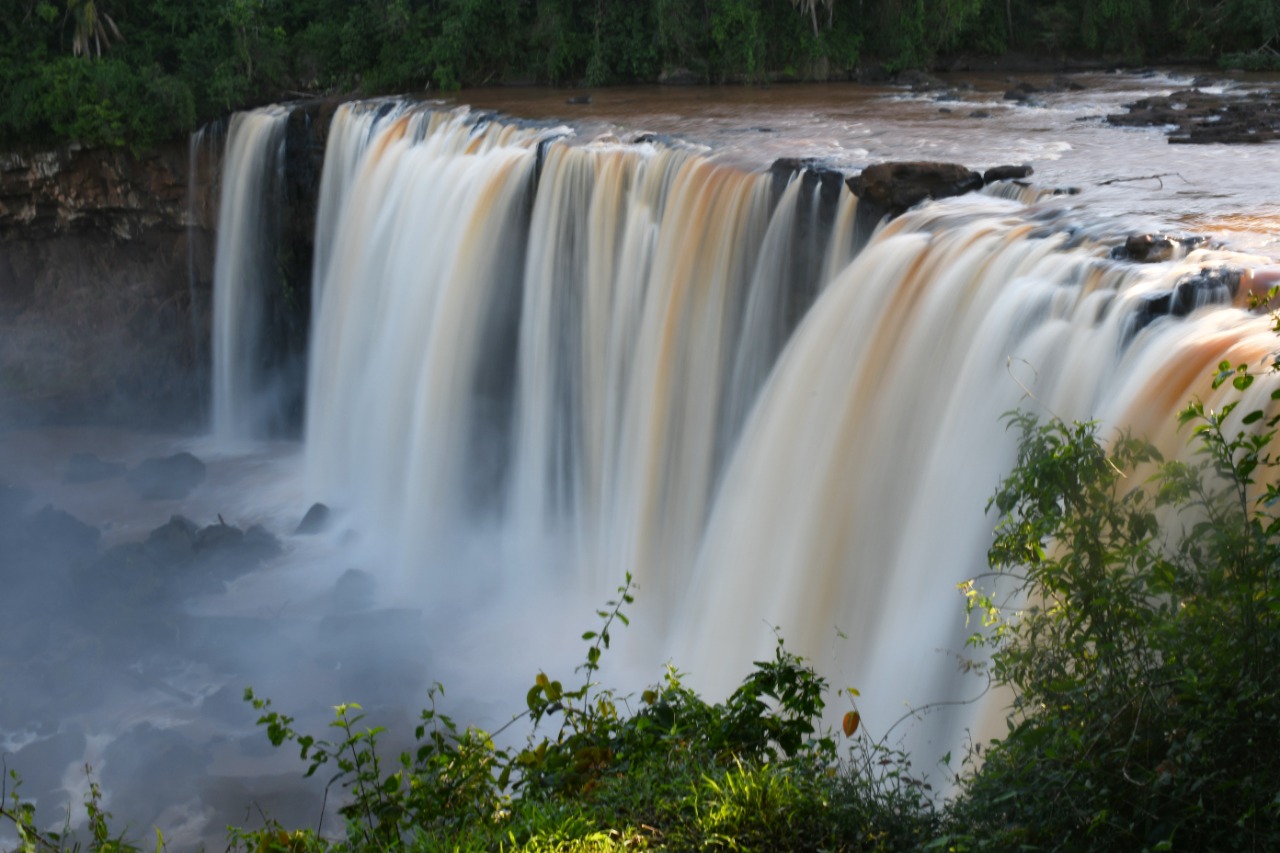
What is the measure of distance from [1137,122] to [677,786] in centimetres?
1294

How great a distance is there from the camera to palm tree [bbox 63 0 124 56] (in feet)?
66.3

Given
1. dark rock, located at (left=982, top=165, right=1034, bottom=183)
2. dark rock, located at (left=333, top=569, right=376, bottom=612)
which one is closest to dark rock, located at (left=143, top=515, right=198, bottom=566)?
dark rock, located at (left=333, top=569, right=376, bottom=612)

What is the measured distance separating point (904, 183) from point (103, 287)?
14467mm

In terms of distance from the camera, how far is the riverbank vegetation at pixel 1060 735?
4.00 meters

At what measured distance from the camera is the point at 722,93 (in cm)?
2200

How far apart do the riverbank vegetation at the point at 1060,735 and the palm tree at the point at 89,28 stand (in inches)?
684

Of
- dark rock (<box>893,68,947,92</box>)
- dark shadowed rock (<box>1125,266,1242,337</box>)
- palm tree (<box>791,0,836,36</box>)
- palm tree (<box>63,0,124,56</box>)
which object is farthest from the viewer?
palm tree (<box>791,0,836,36</box>)

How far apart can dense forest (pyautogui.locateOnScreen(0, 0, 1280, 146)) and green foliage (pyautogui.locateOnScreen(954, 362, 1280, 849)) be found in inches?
685

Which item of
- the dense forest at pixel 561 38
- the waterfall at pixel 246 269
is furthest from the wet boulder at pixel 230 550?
the dense forest at pixel 561 38

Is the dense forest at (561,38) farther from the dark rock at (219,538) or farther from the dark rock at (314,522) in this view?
the dark rock at (219,538)

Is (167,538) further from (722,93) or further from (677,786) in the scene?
(722,93)

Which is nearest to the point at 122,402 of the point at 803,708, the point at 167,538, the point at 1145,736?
the point at 167,538

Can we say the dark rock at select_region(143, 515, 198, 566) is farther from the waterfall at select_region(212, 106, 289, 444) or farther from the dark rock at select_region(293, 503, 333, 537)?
the waterfall at select_region(212, 106, 289, 444)

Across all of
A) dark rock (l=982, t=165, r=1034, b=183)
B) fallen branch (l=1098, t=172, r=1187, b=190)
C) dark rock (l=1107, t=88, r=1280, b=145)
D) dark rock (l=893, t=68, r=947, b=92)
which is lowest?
fallen branch (l=1098, t=172, r=1187, b=190)
